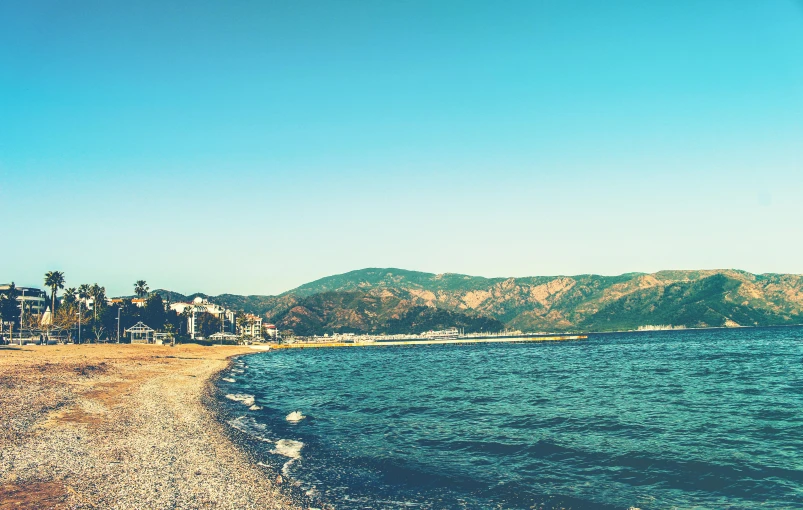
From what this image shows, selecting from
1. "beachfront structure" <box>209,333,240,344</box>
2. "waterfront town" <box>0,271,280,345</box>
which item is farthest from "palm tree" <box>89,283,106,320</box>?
"beachfront structure" <box>209,333,240,344</box>

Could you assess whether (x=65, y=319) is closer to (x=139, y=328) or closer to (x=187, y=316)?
(x=139, y=328)

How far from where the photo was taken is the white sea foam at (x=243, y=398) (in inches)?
1507

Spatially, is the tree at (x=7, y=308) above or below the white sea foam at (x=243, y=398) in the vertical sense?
above

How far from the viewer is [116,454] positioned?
1978 cm

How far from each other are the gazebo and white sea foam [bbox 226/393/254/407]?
102084 mm

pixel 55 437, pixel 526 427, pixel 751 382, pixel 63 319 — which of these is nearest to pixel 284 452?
pixel 55 437

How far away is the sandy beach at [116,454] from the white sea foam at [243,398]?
367cm

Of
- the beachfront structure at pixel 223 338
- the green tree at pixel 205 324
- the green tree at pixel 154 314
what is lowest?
the beachfront structure at pixel 223 338

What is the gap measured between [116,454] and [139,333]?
136 metres

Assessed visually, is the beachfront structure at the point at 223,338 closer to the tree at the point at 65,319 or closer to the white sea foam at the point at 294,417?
the tree at the point at 65,319

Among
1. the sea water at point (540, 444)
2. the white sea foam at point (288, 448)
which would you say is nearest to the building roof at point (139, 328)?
the sea water at point (540, 444)

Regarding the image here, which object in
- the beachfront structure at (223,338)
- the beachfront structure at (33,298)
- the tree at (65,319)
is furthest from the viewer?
the beachfront structure at (223,338)

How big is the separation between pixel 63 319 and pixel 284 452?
368 ft

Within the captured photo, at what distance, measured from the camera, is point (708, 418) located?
95.1 feet
